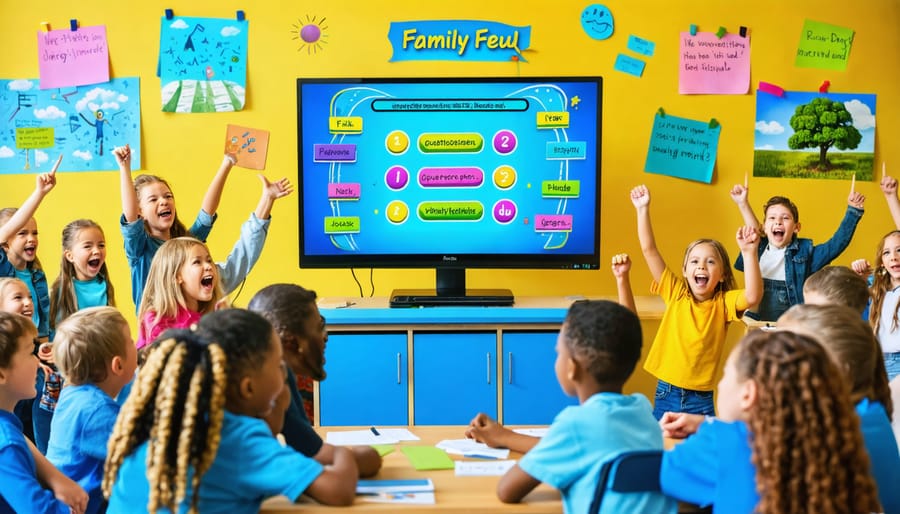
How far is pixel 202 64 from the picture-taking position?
13.3 feet

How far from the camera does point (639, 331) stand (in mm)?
1854

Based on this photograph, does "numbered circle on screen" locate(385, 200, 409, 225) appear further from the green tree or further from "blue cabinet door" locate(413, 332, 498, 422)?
the green tree

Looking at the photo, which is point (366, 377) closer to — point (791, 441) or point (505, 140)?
point (505, 140)

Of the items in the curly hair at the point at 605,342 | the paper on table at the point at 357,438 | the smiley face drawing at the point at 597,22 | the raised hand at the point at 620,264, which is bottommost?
the paper on table at the point at 357,438

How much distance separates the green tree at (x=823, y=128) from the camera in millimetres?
4047

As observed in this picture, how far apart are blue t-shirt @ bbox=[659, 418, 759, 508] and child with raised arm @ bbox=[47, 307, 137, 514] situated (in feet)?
4.30

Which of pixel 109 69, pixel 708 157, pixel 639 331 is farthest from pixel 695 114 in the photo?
pixel 109 69

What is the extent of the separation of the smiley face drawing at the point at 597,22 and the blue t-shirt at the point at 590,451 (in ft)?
8.81

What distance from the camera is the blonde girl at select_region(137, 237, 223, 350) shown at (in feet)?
9.35

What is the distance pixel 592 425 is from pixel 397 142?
2.26 meters

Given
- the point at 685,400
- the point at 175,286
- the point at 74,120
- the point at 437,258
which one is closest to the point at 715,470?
the point at 685,400

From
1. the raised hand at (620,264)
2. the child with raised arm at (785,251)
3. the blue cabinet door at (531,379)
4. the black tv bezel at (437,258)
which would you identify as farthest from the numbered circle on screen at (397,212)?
the child with raised arm at (785,251)

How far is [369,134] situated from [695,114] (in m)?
1.54

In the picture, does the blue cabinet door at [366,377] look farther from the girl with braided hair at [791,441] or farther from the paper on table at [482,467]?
the girl with braided hair at [791,441]
